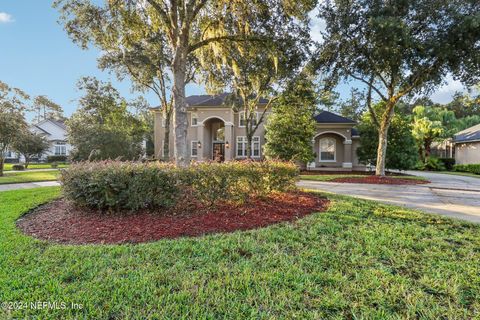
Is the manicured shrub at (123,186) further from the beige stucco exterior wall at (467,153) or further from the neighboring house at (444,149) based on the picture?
the neighboring house at (444,149)

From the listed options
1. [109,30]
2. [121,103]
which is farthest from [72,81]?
[109,30]

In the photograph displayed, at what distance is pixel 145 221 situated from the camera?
4996 millimetres

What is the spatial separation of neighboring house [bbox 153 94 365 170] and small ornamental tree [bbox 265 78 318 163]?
2.21 m

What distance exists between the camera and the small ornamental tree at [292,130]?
16.5 metres

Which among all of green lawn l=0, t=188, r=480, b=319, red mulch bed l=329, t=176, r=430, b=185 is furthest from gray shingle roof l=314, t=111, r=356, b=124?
green lawn l=0, t=188, r=480, b=319

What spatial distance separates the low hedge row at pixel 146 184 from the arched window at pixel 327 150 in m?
17.1

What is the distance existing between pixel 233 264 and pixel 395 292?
1.88 metres

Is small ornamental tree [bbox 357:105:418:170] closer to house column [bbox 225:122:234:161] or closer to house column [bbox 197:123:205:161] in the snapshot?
house column [bbox 225:122:234:161]

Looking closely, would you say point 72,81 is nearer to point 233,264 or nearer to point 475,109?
point 233,264

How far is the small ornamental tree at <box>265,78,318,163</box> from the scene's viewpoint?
1645 cm

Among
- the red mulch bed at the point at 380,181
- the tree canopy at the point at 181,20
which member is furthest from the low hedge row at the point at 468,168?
the tree canopy at the point at 181,20

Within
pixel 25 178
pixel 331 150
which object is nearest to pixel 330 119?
pixel 331 150

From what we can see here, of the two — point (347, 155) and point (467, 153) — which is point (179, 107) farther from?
point (467, 153)

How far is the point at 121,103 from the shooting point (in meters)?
25.5
